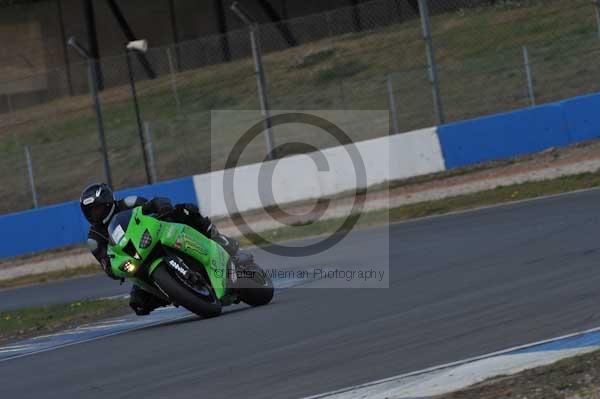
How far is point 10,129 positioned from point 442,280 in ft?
77.7

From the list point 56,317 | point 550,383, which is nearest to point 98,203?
point 56,317

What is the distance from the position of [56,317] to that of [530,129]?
10.5 metres

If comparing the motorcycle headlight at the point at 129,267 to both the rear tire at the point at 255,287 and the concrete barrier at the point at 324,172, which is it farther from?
the concrete barrier at the point at 324,172

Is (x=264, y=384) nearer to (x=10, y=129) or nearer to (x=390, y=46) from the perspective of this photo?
(x=390, y=46)

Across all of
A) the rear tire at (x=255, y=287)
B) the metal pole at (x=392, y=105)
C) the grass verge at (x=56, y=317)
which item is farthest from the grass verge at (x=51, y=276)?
the rear tire at (x=255, y=287)

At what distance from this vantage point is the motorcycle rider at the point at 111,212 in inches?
405

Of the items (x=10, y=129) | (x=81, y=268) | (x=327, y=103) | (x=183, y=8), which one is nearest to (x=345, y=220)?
(x=81, y=268)

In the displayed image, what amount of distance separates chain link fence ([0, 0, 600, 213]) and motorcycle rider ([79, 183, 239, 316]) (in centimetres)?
1291

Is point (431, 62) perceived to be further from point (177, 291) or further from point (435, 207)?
point (177, 291)

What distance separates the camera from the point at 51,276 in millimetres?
21016

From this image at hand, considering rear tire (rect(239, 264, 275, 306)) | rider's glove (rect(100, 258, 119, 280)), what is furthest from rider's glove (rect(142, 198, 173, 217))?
rear tire (rect(239, 264, 275, 306))

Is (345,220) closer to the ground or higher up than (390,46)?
closer to the ground

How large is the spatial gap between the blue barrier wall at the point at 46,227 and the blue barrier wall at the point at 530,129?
5.73m

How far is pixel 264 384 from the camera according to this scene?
6988 mm
